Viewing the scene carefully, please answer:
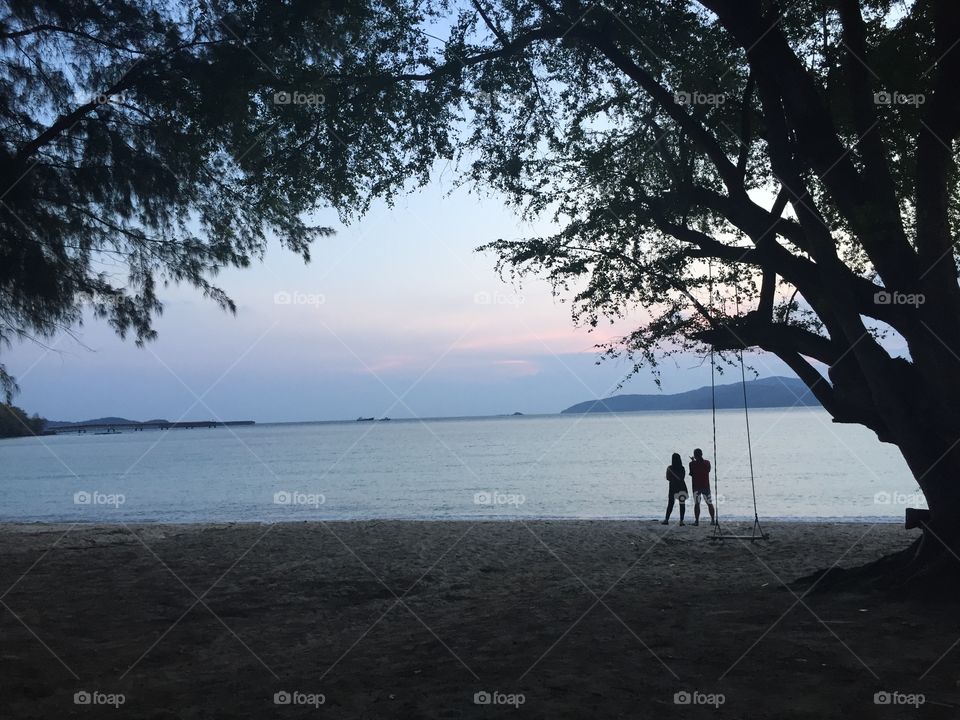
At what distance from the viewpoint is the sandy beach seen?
19.8 feet

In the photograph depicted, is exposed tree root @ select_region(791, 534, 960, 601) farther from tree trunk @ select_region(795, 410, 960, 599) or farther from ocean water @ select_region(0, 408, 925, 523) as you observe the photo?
ocean water @ select_region(0, 408, 925, 523)

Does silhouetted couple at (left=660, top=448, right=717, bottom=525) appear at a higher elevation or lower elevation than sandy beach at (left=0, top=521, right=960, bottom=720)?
higher

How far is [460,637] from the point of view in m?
8.24

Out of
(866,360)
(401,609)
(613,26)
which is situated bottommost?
(401,609)

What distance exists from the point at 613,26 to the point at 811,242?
3.55m

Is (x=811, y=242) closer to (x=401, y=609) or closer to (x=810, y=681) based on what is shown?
(x=810, y=681)

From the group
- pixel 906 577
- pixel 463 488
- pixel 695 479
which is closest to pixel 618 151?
pixel 906 577

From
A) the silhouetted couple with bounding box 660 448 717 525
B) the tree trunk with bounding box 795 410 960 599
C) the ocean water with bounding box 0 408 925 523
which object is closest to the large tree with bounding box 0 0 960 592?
the tree trunk with bounding box 795 410 960 599

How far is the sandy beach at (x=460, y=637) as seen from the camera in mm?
6031

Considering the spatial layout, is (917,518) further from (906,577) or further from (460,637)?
(460,637)

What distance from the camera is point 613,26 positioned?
32.6 feet

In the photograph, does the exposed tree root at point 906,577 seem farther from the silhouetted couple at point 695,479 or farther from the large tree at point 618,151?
the silhouetted couple at point 695,479

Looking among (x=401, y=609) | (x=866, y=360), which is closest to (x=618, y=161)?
(x=866, y=360)

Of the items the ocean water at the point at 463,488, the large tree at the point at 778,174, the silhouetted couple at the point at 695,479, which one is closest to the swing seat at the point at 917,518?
the large tree at the point at 778,174
